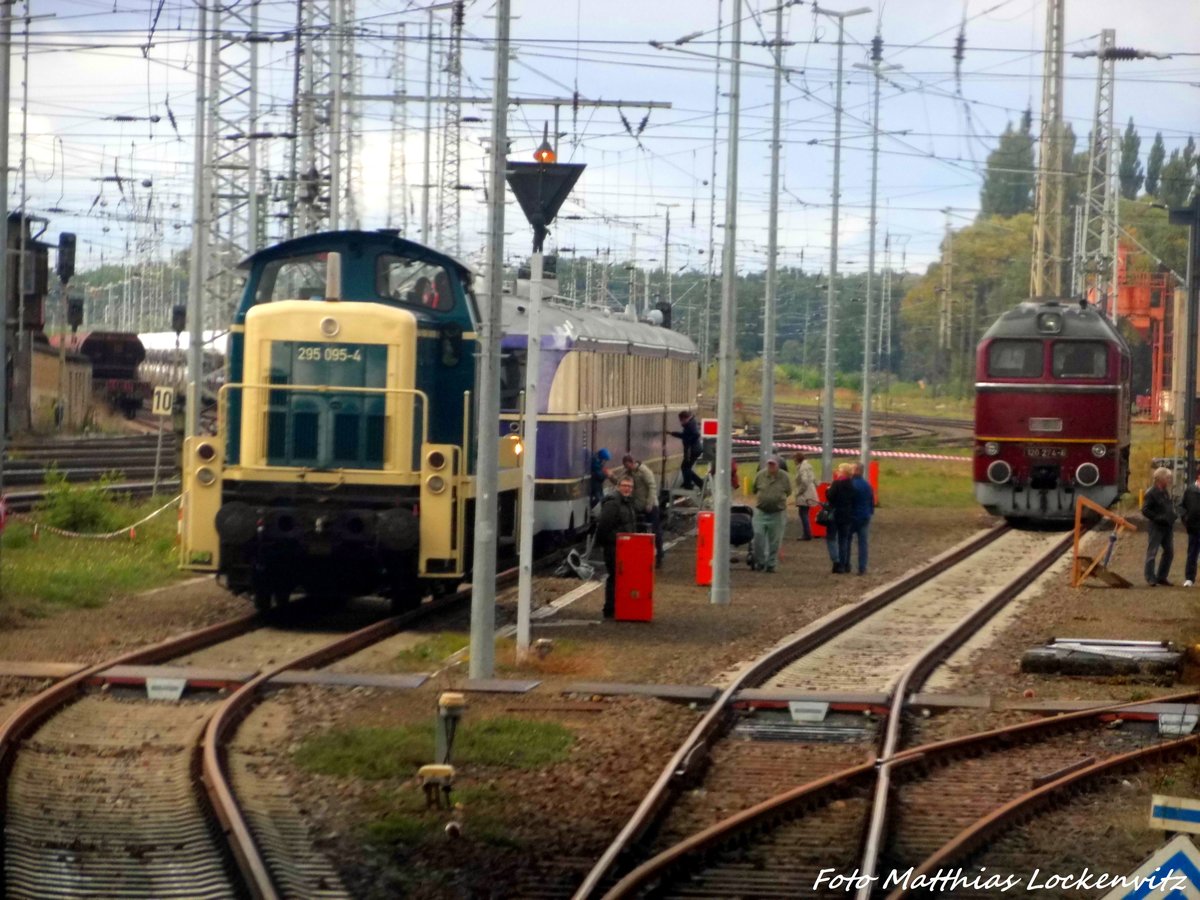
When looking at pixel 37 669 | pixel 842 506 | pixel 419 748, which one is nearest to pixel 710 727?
pixel 419 748

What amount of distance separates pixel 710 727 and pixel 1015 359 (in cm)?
2049

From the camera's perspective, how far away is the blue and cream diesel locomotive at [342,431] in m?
16.4

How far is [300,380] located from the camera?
55.7 ft

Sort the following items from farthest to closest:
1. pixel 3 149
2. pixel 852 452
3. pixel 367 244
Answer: pixel 852 452 → pixel 3 149 → pixel 367 244

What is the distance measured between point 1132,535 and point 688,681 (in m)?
19.8

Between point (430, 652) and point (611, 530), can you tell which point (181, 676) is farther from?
point (611, 530)

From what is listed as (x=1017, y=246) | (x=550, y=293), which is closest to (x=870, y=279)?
(x=550, y=293)

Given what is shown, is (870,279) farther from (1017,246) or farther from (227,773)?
(1017,246)

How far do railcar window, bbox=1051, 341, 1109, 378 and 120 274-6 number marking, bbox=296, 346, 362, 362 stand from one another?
17.3m

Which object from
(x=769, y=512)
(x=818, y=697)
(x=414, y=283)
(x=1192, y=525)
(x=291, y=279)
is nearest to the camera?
(x=818, y=697)

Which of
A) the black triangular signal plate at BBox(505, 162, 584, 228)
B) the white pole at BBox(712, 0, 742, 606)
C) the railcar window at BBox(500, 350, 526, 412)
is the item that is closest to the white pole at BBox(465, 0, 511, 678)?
the black triangular signal plate at BBox(505, 162, 584, 228)

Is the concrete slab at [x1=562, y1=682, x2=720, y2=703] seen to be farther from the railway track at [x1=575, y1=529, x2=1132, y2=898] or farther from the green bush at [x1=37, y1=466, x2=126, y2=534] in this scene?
the green bush at [x1=37, y1=466, x2=126, y2=534]

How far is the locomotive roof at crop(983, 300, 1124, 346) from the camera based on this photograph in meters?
30.7

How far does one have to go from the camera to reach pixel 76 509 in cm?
2483
